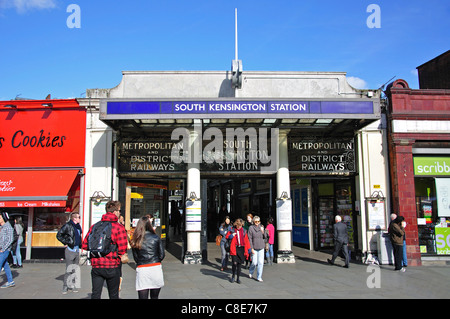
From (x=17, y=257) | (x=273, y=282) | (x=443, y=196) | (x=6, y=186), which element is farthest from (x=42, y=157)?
(x=443, y=196)

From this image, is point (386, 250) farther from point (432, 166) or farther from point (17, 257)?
point (17, 257)

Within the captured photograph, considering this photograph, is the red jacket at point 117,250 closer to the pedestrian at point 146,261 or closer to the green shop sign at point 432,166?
the pedestrian at point 146,261

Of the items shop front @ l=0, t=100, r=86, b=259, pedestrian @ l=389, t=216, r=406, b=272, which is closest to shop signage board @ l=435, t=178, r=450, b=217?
pedestrian @ l=389, t=216, r=406, b=272

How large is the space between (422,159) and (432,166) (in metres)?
0.41

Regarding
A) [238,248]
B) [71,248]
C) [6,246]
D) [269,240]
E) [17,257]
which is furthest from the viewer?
[269,240]

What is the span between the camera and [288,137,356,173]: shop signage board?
12.9 meters

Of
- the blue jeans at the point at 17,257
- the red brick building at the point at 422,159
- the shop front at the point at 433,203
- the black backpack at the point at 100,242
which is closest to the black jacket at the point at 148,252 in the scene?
the black backpack at the point at 100,242

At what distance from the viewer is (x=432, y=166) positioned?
12766 millimetres

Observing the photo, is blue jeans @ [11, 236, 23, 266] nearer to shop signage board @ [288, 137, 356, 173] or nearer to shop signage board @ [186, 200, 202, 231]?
shop signage board @ [186, 200, 202, 231]

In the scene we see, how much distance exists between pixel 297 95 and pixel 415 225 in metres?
5.97

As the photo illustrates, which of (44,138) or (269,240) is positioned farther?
(44,138)

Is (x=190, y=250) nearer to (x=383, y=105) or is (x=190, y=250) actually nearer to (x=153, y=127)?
(x=153, y=127)

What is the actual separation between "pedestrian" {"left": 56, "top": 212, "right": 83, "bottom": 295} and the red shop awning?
3726 mm

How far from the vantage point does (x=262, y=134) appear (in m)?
→ 12.8
